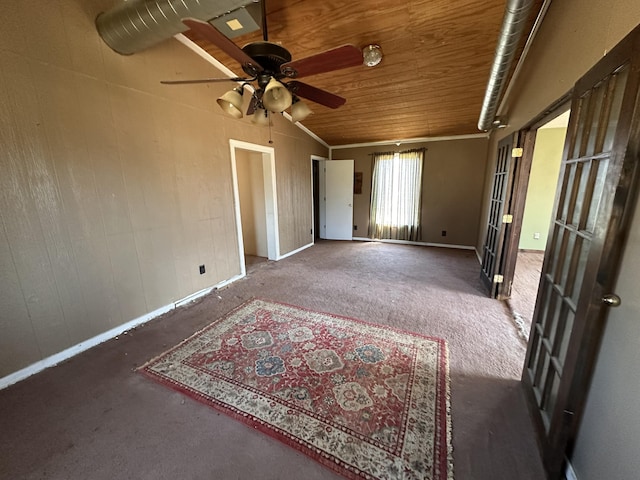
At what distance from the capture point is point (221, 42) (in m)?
1.36

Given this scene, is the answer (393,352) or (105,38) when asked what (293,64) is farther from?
(393,352)

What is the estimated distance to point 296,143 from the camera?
16.0ft

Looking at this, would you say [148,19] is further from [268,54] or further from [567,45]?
[567,45]

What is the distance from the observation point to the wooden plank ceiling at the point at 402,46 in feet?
7.06

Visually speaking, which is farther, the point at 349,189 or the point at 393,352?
the point at 349,189

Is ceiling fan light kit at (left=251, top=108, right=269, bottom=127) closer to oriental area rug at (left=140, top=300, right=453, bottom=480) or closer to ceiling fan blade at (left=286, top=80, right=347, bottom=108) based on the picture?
ceiling fan blade at (left=286, top=80, right=347, bottom=108)

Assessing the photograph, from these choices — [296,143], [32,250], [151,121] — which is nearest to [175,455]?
[32,250]

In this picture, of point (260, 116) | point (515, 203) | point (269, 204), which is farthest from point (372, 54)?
point (269, 204)

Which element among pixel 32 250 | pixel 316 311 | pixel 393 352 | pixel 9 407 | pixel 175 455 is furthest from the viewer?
pixel 316 311

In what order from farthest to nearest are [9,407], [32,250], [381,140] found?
[381,140], [32,250], [9,407]

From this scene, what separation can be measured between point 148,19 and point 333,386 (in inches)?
116

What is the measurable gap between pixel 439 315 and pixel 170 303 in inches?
114

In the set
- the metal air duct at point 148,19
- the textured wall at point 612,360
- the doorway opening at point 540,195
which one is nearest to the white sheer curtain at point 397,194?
the doorway opening at point 540,195

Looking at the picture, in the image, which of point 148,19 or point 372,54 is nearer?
point 148,19
